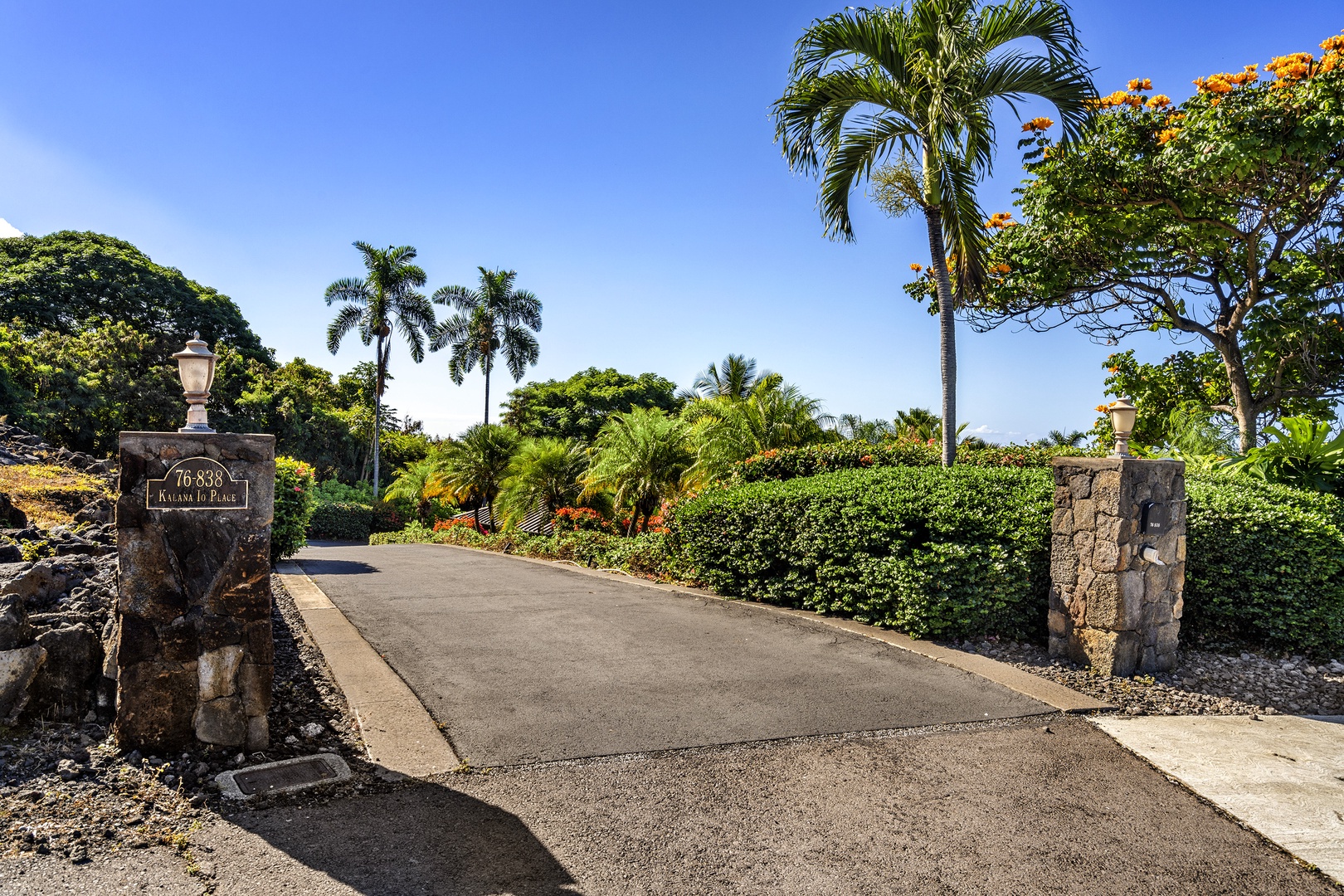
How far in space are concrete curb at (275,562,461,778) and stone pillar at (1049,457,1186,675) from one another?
16.4ft

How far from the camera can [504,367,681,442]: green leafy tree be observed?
39781 mm

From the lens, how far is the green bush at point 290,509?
37.5 ft

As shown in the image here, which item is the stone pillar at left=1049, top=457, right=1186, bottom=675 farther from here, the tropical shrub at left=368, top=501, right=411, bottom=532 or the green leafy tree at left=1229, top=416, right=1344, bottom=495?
the tropical shrub at left=368, top=501, right=411, bottom=532

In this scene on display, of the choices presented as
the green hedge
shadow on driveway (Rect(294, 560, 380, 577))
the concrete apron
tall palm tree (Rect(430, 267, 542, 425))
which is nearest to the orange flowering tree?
the green hedge

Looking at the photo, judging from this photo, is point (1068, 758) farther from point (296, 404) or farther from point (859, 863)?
point (296, 404)

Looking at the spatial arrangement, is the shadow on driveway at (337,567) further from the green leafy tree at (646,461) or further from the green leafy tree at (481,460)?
the green leafy tree at (481,460)

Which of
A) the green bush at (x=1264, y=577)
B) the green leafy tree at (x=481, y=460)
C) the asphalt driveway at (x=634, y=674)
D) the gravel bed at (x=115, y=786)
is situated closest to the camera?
the gravel bed at (x=115, y=786)

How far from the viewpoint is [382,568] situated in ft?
37.6

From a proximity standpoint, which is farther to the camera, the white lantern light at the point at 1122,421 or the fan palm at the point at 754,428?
the fan palm at the point at 754,428

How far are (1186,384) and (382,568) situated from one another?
51.8 ft

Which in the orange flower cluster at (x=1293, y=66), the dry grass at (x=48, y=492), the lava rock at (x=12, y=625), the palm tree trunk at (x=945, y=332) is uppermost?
the orange flower cluster at (x=1293, y=66)

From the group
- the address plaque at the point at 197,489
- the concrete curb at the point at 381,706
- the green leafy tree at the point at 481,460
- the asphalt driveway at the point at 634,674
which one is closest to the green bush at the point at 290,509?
the asphalt driveway at the point at 634,674

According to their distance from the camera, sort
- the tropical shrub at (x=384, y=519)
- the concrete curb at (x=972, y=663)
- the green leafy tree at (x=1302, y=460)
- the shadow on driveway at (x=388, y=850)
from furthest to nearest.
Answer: the tropical shrub at (x=384, y=519)
the green leafy tree at (x=1302, y=460)
the concrete curb at (x=972, y=663)
the shadow on driveway at (x=388, y=850)

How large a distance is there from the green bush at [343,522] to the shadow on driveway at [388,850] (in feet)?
96.1
